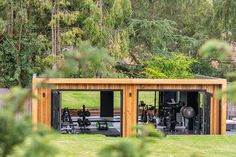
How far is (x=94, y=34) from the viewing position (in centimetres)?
2028

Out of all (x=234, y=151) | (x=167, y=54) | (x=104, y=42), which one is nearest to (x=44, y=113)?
(x=234, y=151)

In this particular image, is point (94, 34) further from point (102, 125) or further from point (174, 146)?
point (174, 146)

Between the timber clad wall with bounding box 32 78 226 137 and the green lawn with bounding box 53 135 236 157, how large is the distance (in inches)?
58.3

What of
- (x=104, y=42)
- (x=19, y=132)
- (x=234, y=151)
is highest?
(x=104, y=42)

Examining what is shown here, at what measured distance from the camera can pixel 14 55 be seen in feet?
70.0

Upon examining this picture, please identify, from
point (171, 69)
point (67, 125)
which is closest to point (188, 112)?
point (171, 69)

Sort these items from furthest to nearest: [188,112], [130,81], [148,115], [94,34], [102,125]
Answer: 1. [94,34]
2. [148,115]
3. [102,125]
4. [188,112]
5. [130,81]

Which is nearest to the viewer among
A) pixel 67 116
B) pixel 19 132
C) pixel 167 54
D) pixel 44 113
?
pixel 19 132

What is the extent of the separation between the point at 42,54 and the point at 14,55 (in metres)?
1.15

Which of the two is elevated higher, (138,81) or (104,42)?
(104,42)

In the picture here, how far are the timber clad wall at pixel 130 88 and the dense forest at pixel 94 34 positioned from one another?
132 inches

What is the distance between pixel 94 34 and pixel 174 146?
1025cm

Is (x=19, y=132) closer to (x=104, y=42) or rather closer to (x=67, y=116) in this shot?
(x=67, y=116)

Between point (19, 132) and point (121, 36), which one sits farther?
point (121, 36)
